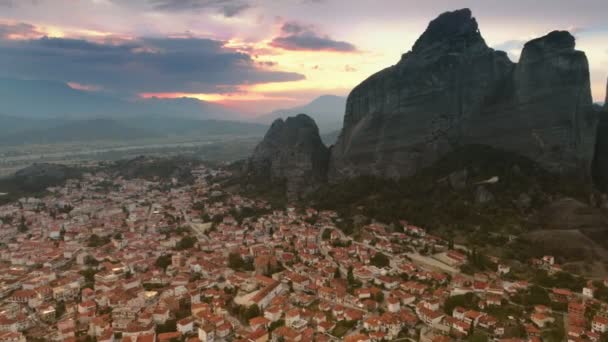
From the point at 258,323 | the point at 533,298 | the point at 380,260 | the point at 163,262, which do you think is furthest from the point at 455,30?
the point at 258,323

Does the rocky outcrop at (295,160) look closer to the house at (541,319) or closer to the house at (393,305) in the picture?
the house at (393,305)

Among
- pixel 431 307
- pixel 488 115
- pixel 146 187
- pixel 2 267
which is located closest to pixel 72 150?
pixel 146 187

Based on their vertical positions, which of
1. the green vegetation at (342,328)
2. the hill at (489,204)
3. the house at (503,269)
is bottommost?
the green vegetation at (342,328)

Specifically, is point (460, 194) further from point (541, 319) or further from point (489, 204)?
point (541, 319)

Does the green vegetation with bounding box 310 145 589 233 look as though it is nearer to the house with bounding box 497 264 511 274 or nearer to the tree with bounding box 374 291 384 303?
the house with bounding box 497 264 511 274

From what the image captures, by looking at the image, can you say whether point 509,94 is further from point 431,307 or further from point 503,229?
point 431,307

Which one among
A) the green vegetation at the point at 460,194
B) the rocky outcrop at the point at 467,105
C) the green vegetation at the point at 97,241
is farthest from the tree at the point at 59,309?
the rocky outcrop at the point at 467,105

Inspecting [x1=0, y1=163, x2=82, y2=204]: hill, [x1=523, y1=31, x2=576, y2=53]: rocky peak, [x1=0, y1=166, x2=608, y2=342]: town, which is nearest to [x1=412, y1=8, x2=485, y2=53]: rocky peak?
[x1=523, y1=31, x2=576, y2=53]: rocky peak
